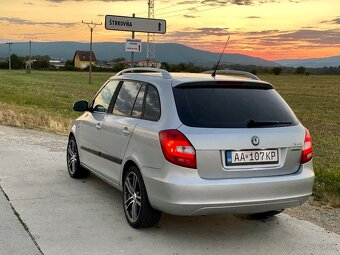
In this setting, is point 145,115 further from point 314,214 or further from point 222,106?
point 314,214

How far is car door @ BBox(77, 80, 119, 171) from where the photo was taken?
6.04 meters

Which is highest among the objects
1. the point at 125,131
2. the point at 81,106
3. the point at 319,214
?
the point at 81,106

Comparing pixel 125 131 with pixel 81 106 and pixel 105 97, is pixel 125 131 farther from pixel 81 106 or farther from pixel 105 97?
pixel 81 106

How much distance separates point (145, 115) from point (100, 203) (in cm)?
152

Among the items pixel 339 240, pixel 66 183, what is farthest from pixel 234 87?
pixel 66 183

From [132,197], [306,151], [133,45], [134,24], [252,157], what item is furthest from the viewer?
[133,45]

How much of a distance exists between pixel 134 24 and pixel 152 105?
33.9 feet

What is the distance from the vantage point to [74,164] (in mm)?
7156

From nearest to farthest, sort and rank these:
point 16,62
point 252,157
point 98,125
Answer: point 252,157
point 98,125
point 16,62

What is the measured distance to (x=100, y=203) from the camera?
231 inches

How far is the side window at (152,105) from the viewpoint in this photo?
475 cm

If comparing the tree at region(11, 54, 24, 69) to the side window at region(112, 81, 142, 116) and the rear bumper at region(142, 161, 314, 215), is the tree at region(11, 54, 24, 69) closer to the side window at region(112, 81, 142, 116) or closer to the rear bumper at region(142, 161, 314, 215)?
the side window at region(112, 81, 142, 116)

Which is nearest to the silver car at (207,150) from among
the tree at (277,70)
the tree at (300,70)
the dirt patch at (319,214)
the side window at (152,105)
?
the side window at (152,105)

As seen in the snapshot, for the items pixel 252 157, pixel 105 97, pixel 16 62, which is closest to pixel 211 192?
pixel 252 157
